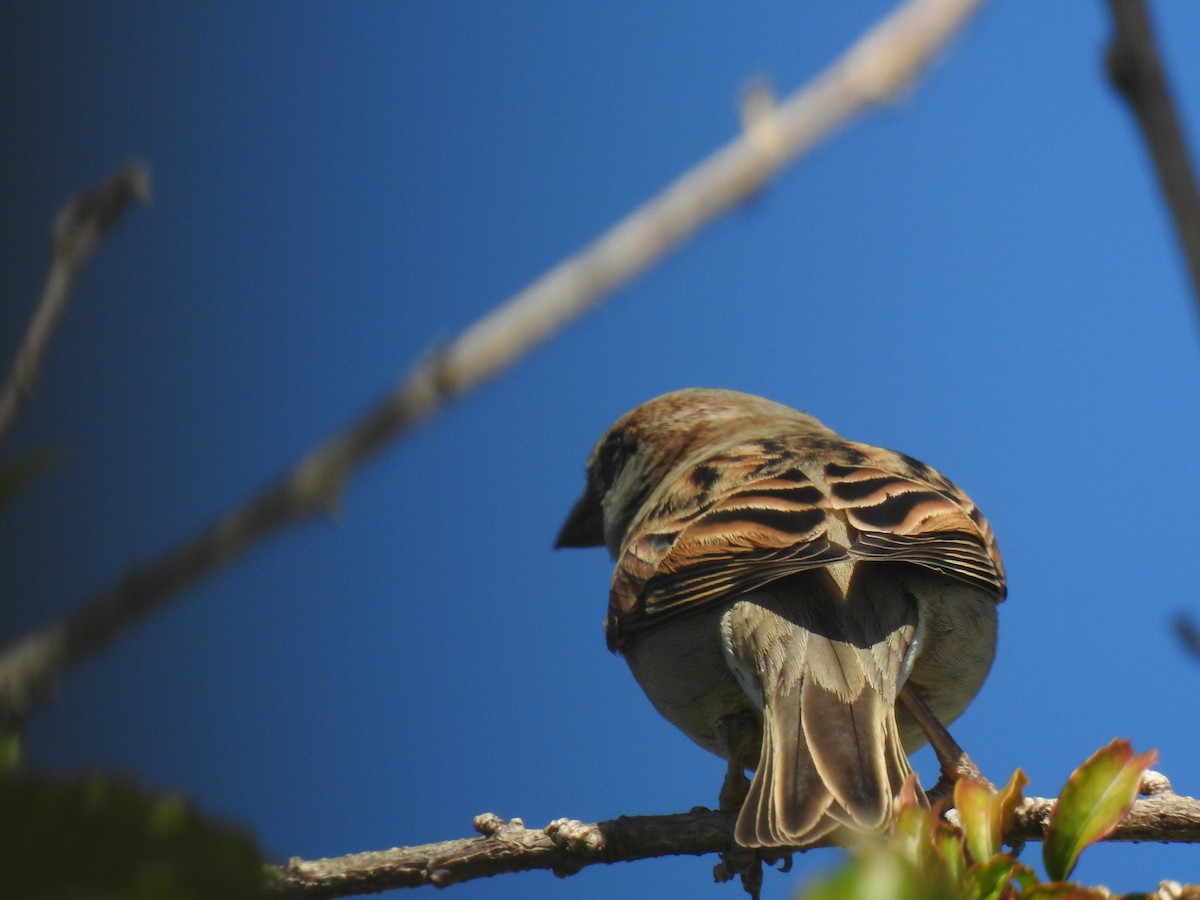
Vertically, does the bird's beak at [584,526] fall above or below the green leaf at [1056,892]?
above

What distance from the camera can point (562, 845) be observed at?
15.0ft

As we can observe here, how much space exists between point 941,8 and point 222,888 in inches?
36.0

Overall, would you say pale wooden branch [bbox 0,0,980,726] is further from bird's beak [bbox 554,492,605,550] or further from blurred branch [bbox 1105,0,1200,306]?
bird's beak [bbox 554,492,605,550]

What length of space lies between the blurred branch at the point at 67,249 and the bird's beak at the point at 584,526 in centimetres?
752

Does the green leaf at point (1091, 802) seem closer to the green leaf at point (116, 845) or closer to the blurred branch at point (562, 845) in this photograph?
the blurred branch at point (562, 845)

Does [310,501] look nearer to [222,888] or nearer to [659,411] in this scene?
[222,888]

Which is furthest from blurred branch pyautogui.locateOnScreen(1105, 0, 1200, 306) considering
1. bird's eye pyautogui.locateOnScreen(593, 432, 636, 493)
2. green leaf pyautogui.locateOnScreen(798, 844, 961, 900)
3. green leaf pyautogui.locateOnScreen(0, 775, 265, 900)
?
bird's eye pyautogui.locateOnScreen(593, 432, 636, 493)

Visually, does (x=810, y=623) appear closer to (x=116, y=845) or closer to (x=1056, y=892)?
(x=1056, y=892)

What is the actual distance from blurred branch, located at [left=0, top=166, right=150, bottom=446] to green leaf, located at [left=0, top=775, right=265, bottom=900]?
1.27ft

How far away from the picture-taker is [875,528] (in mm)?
5277

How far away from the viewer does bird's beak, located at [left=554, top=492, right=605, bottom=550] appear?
893cm

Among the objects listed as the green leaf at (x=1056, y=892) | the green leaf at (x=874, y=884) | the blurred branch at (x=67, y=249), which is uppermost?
the blurred branch at (x=67, y=249)

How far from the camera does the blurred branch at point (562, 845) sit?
427 cm

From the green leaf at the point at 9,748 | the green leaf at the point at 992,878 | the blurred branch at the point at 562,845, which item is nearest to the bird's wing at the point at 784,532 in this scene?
the blurred branch at the point at 562,845
